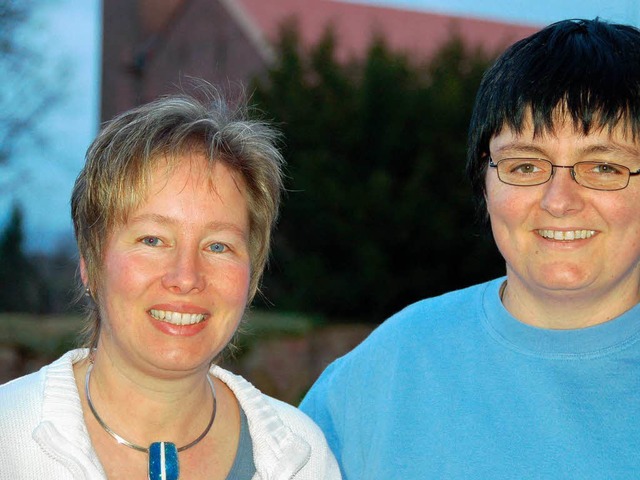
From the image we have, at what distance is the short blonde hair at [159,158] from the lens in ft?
7.77

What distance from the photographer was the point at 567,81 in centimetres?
246

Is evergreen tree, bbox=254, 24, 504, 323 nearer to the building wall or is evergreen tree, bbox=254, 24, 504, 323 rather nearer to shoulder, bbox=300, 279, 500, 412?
the building wall

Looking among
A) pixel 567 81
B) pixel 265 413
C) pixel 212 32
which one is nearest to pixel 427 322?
pixel 265 413

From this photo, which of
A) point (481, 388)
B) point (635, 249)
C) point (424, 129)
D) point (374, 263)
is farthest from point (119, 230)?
point (424, 129)

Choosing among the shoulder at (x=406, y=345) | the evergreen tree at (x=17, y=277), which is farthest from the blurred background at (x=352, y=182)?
the shoulder at (x=406, y=345)

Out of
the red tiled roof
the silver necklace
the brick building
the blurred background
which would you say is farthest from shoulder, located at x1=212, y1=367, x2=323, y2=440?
the red tiled roof

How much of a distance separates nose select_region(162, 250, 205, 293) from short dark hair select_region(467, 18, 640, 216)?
1005 mm

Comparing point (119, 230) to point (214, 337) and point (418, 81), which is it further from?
point (418, 81)

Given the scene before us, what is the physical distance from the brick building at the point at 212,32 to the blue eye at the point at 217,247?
18.3 metres

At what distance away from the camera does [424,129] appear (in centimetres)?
1377

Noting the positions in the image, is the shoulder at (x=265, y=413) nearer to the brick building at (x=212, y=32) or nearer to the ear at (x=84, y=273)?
the ear at (x=84, y=273)

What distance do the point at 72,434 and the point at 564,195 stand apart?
1.49 metres

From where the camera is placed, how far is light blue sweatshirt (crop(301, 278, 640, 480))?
242cm

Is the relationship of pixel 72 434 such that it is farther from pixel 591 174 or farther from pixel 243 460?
pixel 591 174
